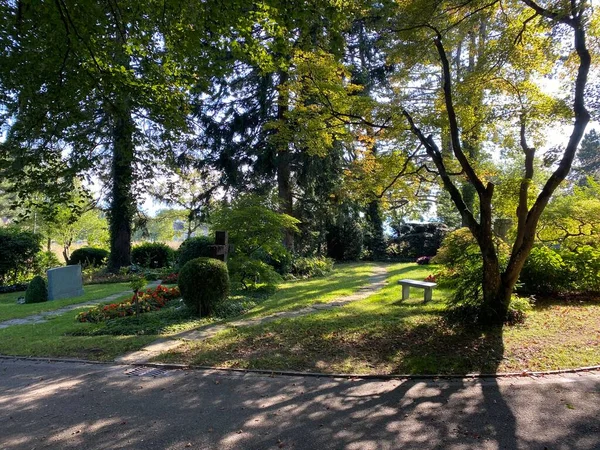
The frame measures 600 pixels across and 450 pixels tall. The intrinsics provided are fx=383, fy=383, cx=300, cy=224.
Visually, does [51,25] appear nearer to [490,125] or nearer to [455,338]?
[455,338]

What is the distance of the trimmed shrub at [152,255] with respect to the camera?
20547 mm

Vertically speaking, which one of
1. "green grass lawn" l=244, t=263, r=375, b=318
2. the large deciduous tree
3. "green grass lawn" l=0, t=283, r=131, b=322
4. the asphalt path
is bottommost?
the asphalt path

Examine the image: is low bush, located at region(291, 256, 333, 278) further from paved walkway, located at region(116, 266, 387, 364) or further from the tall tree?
the tall tree

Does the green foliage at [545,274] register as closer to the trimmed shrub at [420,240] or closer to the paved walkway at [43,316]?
the paved walkway at [43,316]

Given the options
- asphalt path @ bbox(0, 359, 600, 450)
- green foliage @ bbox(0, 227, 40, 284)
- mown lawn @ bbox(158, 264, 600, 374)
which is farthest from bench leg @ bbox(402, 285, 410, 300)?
green foliage @ bbox(0, 227, 40, 284)

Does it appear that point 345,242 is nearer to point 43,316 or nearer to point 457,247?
point 457,247

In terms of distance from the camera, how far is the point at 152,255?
20.8 meters

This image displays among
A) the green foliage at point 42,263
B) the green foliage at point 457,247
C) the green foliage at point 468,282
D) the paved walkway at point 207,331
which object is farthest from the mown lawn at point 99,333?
the green foliage at point 42,263

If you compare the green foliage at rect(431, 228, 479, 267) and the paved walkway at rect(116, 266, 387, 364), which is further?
the green foliage at rect(431, 228, 479, 267)

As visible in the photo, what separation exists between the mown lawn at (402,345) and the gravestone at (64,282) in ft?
27.3

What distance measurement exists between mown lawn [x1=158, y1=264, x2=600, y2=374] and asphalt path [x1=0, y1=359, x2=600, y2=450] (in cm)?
41

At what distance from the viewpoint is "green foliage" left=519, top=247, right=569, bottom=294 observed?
8688 mm

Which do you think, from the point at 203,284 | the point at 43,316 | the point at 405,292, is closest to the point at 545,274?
the point at 405,292

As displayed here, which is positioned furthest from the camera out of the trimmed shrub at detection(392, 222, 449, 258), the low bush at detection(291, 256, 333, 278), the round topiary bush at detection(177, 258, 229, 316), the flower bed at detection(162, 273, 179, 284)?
the trimmed shrub at detection(392, 222, 449, 258)
